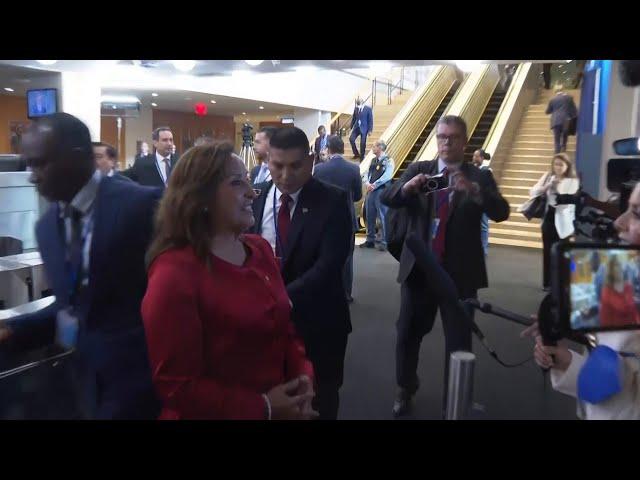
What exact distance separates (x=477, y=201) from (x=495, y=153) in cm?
473

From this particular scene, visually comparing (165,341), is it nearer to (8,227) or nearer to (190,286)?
(190,286)

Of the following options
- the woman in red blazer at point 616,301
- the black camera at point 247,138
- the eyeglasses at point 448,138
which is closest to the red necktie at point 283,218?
the eyeglasses at point 448,138

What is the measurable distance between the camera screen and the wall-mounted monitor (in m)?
5.09

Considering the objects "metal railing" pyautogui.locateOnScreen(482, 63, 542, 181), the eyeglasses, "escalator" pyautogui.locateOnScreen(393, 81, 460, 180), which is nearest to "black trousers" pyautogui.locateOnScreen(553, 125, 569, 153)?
"metal railing" pyautogui.locateOnScreen(482, 63, 542, 181)

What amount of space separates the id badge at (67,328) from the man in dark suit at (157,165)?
2.59m

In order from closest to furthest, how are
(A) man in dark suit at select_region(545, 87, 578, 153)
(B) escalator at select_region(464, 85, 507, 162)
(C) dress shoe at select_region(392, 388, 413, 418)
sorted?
(C) dress shoe at select_region(392, 388, 413, 418), (A) man in dark suit at select_region(545, 87, 578, 153), (B) escalator at select_region(464, 85, 507, 162)

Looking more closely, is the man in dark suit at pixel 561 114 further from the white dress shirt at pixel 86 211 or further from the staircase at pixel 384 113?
the white dress shirt at pixel 86 211

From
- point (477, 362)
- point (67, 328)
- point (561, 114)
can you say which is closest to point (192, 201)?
point (67, 328)

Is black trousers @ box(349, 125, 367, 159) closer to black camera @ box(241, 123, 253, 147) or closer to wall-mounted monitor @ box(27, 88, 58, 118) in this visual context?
black camera @ box(241, 123, 253, 147)

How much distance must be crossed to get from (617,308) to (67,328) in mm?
1322

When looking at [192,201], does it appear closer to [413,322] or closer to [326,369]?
[326,369]

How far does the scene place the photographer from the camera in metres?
0.99
